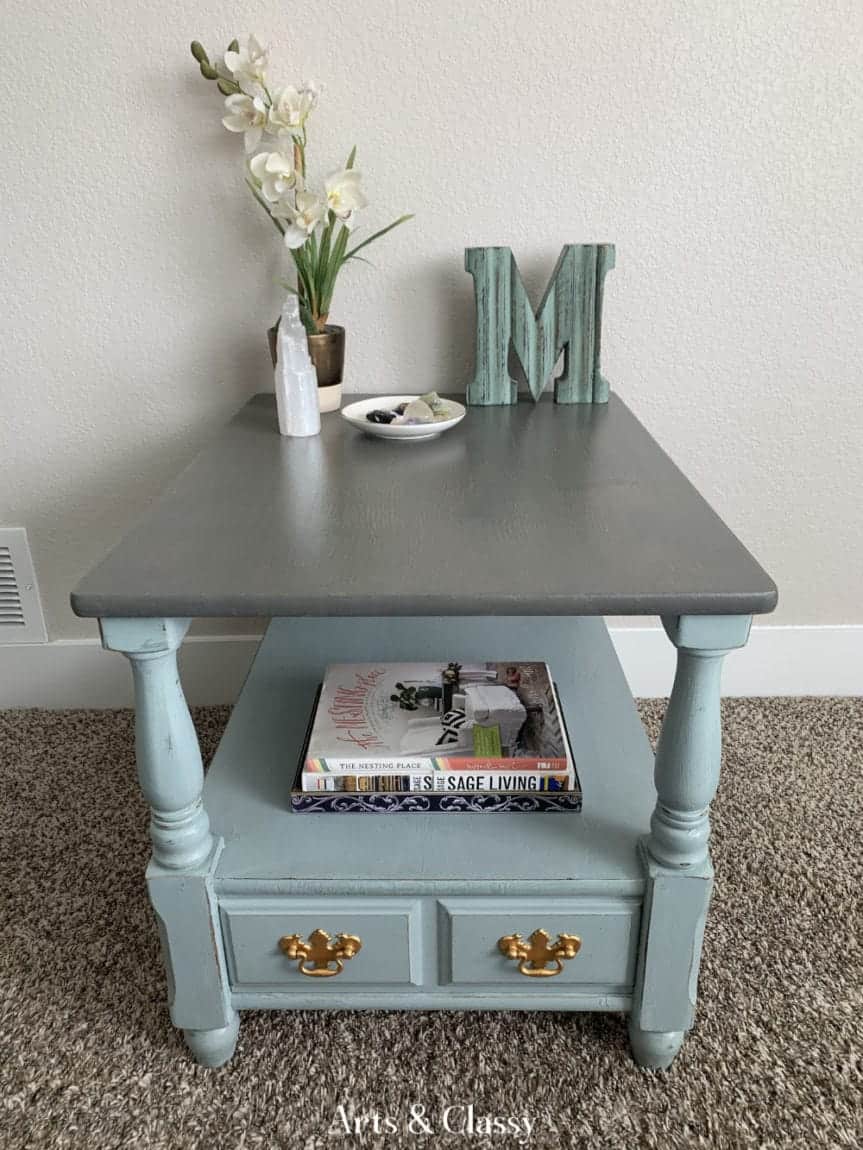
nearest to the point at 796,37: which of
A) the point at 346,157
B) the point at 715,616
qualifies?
the point at 346,157

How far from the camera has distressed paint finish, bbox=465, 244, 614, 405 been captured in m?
1.37

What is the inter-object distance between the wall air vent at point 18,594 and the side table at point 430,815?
2.25 ft

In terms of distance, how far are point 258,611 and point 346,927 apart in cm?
40

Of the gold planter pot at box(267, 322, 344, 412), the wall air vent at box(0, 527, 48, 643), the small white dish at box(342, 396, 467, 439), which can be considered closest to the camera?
the small white dish at box(342, 396, 467, 439)

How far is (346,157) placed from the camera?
1.37 m

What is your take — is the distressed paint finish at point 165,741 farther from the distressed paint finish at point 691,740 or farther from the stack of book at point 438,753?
the distressed paint finish at point 691,740

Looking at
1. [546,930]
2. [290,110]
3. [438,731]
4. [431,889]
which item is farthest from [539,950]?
[290,110]

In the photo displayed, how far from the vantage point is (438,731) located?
1093mm

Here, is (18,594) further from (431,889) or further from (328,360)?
(431,889)

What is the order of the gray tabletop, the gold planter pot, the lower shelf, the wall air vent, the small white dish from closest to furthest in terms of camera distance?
1. the gray tabletop
2. the lower shelf
3. the small white dish
4. the gold planter pot
5. the wall air vent

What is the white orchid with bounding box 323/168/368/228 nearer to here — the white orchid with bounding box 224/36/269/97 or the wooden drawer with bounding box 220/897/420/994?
the white orchid with bounding box 224/36/269/97

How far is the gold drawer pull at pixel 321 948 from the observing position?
98 cm

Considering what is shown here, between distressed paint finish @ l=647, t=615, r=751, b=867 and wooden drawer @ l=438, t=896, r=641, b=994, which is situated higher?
distressed paint finish @ l=647, t=615, r=751, b=867

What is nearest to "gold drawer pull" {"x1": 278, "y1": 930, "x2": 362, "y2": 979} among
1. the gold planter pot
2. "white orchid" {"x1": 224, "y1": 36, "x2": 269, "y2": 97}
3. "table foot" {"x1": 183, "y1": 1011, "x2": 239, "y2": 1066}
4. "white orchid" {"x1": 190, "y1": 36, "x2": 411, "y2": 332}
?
"table foot" {"x1": 183, "y1": 1011, "x2": 239, "y2": 1066}
